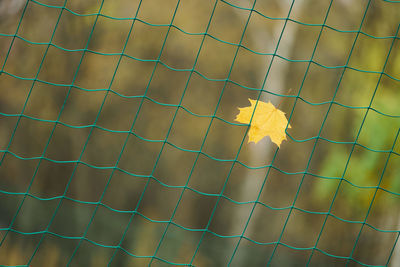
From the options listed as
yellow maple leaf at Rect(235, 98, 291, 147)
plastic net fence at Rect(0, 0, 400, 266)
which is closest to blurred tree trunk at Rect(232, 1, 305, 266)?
plastic net fence at Rect(0, 0, 400, 266)

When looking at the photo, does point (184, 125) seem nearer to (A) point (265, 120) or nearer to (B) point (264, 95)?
(B) point (264, 95)

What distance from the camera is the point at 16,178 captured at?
12.7 feet

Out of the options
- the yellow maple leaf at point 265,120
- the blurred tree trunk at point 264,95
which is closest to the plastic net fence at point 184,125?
the blurred tree trunk at point 264,95

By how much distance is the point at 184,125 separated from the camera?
403 centimetres

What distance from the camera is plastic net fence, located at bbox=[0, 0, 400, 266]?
359cm

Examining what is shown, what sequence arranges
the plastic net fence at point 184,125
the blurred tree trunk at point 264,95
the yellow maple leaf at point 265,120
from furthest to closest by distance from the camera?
the blurred tree trunk at point 264,95, the plastic net fence at point 184,125, the yellow maple leaf at point 265,120

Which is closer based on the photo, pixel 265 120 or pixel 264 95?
pixel 265 120

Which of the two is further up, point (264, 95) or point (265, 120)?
point (264, 95)

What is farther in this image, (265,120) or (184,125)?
(184,125)

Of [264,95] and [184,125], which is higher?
[264,95]

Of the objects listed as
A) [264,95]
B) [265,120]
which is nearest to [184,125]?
[264,95]

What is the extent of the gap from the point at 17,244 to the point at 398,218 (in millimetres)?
3278

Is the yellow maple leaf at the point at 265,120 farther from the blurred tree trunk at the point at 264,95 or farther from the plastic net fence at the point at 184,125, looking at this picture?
the blurred tree trunk at the point at 264,95

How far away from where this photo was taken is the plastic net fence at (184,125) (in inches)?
141
